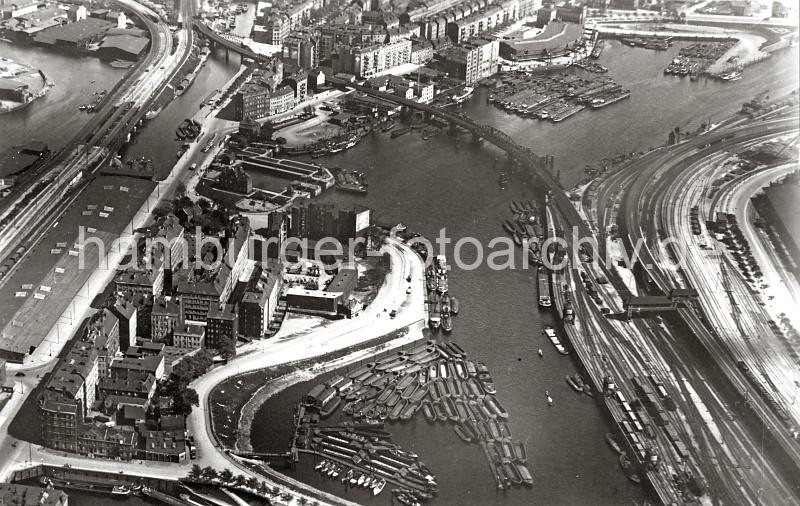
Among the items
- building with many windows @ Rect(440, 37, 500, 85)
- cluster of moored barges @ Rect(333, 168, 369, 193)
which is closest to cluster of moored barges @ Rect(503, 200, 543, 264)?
cluster of moored barges @ Rect(333, 168, 369, 193)

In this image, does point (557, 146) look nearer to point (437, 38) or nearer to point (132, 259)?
point (437, 38)

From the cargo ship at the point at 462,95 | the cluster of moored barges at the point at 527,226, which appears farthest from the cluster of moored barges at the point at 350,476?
the cargo ship at the point at 462,95

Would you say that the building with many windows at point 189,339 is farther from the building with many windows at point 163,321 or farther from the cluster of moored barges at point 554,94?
the cluster of moored barges at point 554,94

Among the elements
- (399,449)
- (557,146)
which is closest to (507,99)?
(557,146)

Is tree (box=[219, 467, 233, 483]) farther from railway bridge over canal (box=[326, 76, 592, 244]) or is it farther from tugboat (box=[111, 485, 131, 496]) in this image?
railway bridge over canal (box=[326, 76, 592, 244])

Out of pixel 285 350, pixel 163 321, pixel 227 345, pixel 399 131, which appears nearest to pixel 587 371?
pixel 285 350
